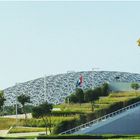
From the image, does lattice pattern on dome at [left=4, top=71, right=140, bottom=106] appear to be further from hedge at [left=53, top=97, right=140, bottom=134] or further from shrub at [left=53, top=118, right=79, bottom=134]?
shrub at [left=53, top=118, right=79, bottom=134]

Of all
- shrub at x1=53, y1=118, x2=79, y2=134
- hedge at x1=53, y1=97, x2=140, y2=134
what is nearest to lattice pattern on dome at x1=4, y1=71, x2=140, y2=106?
hedge at x1=53, y1=97, x2=140, y2=134

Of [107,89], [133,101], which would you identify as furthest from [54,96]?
[133,101]

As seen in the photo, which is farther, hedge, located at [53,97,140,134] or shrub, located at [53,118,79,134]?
hedge, located at [53,97,140,134]

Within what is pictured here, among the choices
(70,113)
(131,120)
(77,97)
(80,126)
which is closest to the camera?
(80,126)

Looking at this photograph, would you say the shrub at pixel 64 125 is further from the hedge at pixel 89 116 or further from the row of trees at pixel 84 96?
the row of trees at pixel 84 96

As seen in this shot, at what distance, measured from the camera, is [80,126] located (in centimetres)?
4116

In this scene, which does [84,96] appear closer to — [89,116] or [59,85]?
[89,116]

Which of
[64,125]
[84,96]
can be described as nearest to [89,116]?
[64,125]

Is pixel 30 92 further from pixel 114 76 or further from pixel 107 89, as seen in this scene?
pixel 107 89

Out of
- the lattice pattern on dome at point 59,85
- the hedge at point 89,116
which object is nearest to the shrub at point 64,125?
the hedge at point 89,116

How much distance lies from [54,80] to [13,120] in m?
46.6

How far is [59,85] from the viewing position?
316 feet

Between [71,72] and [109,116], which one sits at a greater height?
[71,72]

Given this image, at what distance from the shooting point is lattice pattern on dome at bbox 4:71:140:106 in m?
92.3
